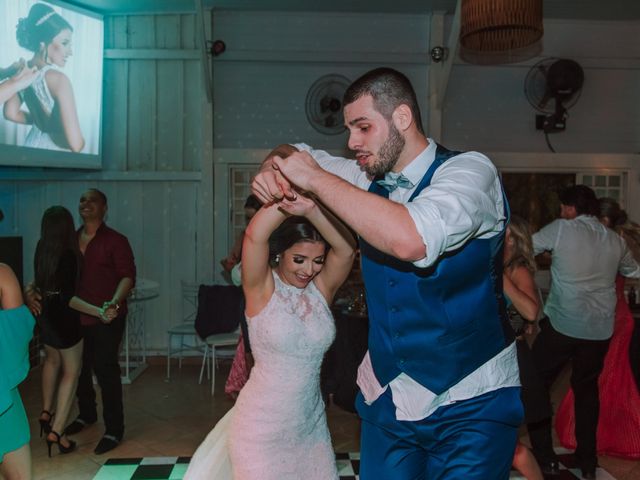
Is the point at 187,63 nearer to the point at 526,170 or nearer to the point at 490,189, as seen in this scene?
the point at 526,170

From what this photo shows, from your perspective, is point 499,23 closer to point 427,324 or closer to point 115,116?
point 427,324

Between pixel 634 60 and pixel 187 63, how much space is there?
4515 mm

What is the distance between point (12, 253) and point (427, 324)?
4808 millimetres

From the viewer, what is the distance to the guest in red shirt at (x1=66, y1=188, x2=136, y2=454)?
3877 millimetres

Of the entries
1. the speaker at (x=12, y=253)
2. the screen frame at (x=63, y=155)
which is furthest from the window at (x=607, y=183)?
the speaker at (x=12, y=253)

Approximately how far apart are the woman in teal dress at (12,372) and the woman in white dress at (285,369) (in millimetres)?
760

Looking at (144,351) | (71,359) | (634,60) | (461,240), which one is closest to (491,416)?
(461,240)

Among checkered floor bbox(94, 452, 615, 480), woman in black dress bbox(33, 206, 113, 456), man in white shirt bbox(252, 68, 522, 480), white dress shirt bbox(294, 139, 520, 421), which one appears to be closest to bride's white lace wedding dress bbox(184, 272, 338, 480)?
white dress shirt bbox(294, 139, 520, 421)

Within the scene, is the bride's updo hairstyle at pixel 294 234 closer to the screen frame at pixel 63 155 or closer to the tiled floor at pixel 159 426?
the tiled floor at pixel 159 426

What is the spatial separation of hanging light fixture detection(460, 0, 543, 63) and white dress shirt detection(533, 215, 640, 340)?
132cm

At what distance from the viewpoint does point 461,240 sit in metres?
1.26

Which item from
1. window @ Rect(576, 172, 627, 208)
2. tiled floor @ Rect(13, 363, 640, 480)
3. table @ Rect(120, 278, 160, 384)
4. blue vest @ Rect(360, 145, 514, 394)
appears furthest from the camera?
window @ Rect(576, 172, 627, 208)

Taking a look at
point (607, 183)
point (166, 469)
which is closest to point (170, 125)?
point (166, 469)

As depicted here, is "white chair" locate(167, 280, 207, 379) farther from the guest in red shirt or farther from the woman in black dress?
the woman in black dress
